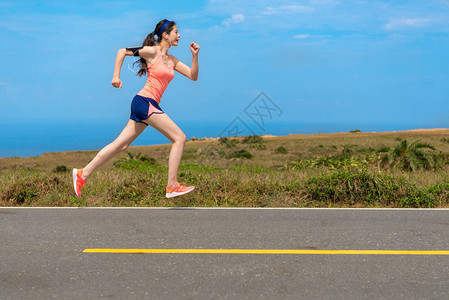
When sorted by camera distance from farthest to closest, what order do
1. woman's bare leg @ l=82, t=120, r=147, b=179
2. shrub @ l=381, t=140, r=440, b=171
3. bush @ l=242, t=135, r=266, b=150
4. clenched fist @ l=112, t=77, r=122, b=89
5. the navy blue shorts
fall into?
bush @ l=242, t=135, r=266, b=150
shrub @ l=381, t=140, r=440, b=171
woman's bare leg @ l=82, t=120, r=147, b=179
the navy blue shorts
clenched fist @ l=112, t=77, r=122, b=89

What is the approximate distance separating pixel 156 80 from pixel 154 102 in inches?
14.4

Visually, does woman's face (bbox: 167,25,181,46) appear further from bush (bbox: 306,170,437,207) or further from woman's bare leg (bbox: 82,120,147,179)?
bush (bbox: 306,170,437,207)

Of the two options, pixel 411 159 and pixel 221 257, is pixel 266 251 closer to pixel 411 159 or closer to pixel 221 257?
pixel 221 257

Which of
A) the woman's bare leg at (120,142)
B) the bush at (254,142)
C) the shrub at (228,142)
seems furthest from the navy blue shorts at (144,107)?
the bush at (254,142)

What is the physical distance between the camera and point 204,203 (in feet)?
27.9

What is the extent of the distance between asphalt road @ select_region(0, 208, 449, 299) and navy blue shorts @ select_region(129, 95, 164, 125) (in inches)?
60.2

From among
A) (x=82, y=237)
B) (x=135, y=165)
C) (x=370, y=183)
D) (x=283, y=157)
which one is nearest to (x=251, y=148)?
(x=283, y=157)

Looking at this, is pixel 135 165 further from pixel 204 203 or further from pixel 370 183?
pixel 370 183

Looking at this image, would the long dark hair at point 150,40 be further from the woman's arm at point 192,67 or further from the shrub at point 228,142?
the shrub at point 228,142

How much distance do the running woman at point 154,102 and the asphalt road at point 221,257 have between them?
778 mm

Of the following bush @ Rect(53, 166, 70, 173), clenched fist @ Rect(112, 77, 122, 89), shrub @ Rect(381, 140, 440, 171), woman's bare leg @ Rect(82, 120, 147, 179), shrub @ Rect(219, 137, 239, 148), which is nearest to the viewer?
clenched fist @ Rect(112, 77, 122, 89)

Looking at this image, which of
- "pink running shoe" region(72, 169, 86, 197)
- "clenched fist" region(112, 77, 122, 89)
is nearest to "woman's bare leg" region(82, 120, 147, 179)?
"pink running shoe" region(72, 169, 86, 197)

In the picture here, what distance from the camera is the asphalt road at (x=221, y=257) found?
165 inches

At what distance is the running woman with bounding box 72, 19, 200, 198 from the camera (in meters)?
7.58
